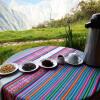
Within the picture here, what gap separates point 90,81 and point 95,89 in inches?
3.8

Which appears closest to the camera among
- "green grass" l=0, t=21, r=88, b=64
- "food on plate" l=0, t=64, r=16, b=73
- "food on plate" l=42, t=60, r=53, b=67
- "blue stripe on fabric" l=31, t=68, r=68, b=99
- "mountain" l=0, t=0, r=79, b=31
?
"blue stripe on fabric" l=31, t=68, r=68, b=99

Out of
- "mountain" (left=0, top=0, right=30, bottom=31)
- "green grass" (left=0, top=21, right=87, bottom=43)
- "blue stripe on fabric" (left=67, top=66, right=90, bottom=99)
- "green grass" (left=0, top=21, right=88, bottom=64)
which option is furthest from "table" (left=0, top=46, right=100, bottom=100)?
"mountain" (left=0, top=0, right=30, bottom=31)

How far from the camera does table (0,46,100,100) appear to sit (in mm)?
1001

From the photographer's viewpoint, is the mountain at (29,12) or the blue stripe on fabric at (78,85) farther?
the mountain at (29,12)

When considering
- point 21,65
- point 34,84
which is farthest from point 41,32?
point 34,84

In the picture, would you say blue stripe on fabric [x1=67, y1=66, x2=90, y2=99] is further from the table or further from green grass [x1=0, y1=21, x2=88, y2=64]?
green grass [x1=0, y1=21, x2=88, y2=64]

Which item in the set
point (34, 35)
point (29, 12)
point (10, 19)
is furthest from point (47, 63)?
point (29, 12)

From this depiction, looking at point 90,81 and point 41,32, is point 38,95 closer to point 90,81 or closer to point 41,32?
point 90,81

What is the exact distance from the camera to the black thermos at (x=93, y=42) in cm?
125

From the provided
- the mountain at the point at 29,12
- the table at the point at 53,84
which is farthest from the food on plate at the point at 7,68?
the mountain at the point at 29,12

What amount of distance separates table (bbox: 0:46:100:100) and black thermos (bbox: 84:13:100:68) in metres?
0.06

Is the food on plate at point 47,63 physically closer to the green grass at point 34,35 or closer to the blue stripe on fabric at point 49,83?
A: the blue stripe on fabric at point 49,83

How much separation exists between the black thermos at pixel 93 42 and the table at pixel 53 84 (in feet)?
0.21

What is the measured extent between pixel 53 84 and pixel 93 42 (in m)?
0.43
